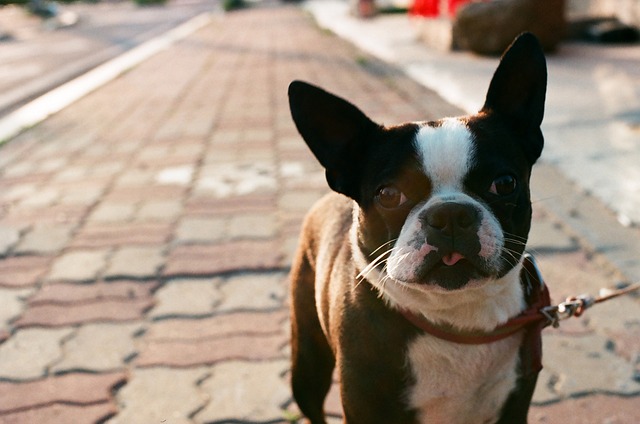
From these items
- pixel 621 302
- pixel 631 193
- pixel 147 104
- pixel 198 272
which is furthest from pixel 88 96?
pixel 621 302

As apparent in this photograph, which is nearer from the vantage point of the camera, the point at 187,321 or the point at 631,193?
the point at 187,321

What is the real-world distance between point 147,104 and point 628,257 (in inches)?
297

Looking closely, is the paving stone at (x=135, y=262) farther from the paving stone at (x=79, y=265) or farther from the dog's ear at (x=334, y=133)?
the dog's ear at (x=334, y=133)

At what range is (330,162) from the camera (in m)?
2.40

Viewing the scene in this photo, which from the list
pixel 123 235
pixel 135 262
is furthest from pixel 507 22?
pixel 135 262

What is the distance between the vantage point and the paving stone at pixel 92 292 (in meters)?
4.02

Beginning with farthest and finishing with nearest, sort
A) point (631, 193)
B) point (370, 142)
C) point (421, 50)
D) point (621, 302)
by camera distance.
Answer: point (421, 50), point (631, 193), point (621, 302), point (370, 142)

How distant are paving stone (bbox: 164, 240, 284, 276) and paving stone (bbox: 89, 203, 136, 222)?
2.84ft

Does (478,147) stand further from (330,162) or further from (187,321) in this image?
(187,321)

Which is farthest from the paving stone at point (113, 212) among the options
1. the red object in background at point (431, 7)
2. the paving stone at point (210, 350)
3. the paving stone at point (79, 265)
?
the red object in background at point (431, 7)

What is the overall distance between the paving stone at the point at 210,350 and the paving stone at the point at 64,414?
0.36 m

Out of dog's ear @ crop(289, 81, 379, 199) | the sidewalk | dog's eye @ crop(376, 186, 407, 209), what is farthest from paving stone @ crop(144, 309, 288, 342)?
dog's eye @ crop(376, 186, 407, 209)

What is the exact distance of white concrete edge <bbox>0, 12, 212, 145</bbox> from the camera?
9.09m

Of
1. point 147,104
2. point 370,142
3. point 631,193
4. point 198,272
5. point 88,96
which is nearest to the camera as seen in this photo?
point 370,142
